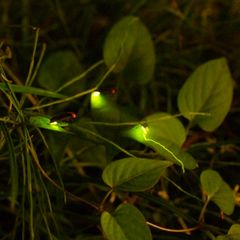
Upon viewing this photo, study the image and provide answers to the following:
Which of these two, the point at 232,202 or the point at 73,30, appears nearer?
the point at 232,202

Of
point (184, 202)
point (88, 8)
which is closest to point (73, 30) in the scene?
point (88, 8)

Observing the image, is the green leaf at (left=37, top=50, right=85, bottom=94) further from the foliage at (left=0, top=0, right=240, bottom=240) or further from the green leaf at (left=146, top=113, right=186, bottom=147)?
the green leaf at (left=146, top=113, right=186, bottom=147)

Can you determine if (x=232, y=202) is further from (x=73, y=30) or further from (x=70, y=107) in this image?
(x=73, y=30)

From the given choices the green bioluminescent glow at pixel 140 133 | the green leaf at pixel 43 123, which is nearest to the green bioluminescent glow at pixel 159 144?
the green bioluminescent glow at pixel 140 133

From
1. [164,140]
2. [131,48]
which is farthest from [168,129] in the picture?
[131,48]

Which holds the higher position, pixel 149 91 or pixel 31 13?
pixel 31 13

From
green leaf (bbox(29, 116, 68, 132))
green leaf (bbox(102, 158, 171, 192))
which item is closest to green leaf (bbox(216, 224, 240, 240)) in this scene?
green leaf (bbox(102, 158, 171, 192))

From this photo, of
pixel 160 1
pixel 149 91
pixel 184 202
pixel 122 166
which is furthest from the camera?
pixel 160 1

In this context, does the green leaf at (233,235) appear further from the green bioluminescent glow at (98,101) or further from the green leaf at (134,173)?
the green bioluminescent glow at (98,101)

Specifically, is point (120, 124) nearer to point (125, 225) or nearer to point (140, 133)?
point (140, 133)
